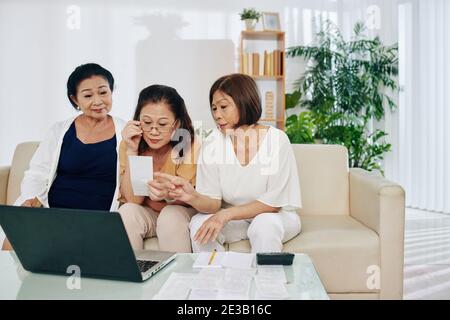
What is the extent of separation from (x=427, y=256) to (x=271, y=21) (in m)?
2.26

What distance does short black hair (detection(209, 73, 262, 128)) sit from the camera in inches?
76.0

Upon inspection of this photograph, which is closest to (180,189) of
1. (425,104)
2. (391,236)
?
(391,236)

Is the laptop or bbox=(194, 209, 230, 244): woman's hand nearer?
the laptop

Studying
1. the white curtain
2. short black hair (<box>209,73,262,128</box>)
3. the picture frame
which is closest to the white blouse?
short black hair (<box>209,73,262,128</box>)

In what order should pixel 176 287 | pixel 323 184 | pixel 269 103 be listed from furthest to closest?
pixel 269 103, pixel 323 184, pixel 176 287

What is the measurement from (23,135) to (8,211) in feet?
9.14

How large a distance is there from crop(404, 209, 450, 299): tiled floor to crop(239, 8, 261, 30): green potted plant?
2.02 metres

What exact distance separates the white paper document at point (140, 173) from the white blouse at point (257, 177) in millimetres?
223

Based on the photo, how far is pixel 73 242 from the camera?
108 centimetres

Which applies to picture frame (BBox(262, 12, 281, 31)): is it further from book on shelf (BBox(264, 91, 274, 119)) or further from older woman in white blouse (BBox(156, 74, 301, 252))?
older woman in white blouse (BBox(156, 74, 301, 252))

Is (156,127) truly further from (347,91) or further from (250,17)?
(347,91)
